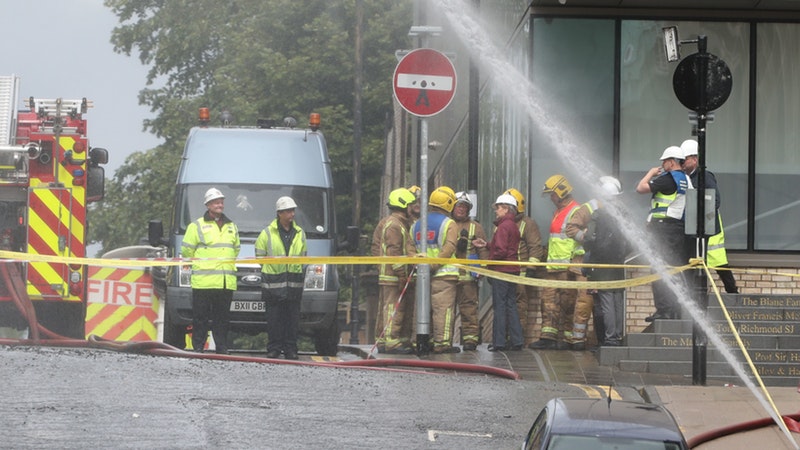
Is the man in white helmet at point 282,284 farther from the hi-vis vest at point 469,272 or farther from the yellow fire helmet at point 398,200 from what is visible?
the hi-vis vest at point 469,272

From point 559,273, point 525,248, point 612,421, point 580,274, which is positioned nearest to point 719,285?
point 580,274

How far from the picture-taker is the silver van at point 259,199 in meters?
18.8

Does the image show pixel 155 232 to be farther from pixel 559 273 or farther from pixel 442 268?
pixel 559 273

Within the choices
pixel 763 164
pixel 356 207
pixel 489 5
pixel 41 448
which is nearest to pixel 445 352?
pixel 763 164

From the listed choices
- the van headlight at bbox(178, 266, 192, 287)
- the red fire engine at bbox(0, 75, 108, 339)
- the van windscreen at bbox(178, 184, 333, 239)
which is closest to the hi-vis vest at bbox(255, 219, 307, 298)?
the van headlight at bbox(178, 266, 192, 287)

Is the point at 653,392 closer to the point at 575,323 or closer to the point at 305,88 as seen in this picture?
the point at 575,323

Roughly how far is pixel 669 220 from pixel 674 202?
0.19 metres

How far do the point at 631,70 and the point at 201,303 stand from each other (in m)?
5.84

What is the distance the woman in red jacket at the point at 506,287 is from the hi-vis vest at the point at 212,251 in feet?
9.01

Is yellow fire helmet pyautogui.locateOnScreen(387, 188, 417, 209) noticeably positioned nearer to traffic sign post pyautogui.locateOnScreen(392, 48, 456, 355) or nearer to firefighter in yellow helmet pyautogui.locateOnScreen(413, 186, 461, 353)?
firefighter in yellow helmet pyautogui.locateOnScreen(413, 186, 461, 353)

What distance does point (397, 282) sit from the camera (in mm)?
17703

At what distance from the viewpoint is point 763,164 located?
19.2 meters

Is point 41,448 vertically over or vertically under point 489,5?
under

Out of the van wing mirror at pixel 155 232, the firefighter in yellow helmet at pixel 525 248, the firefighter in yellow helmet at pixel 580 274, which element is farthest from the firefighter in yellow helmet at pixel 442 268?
the van wing mirror at pixel 155 232
